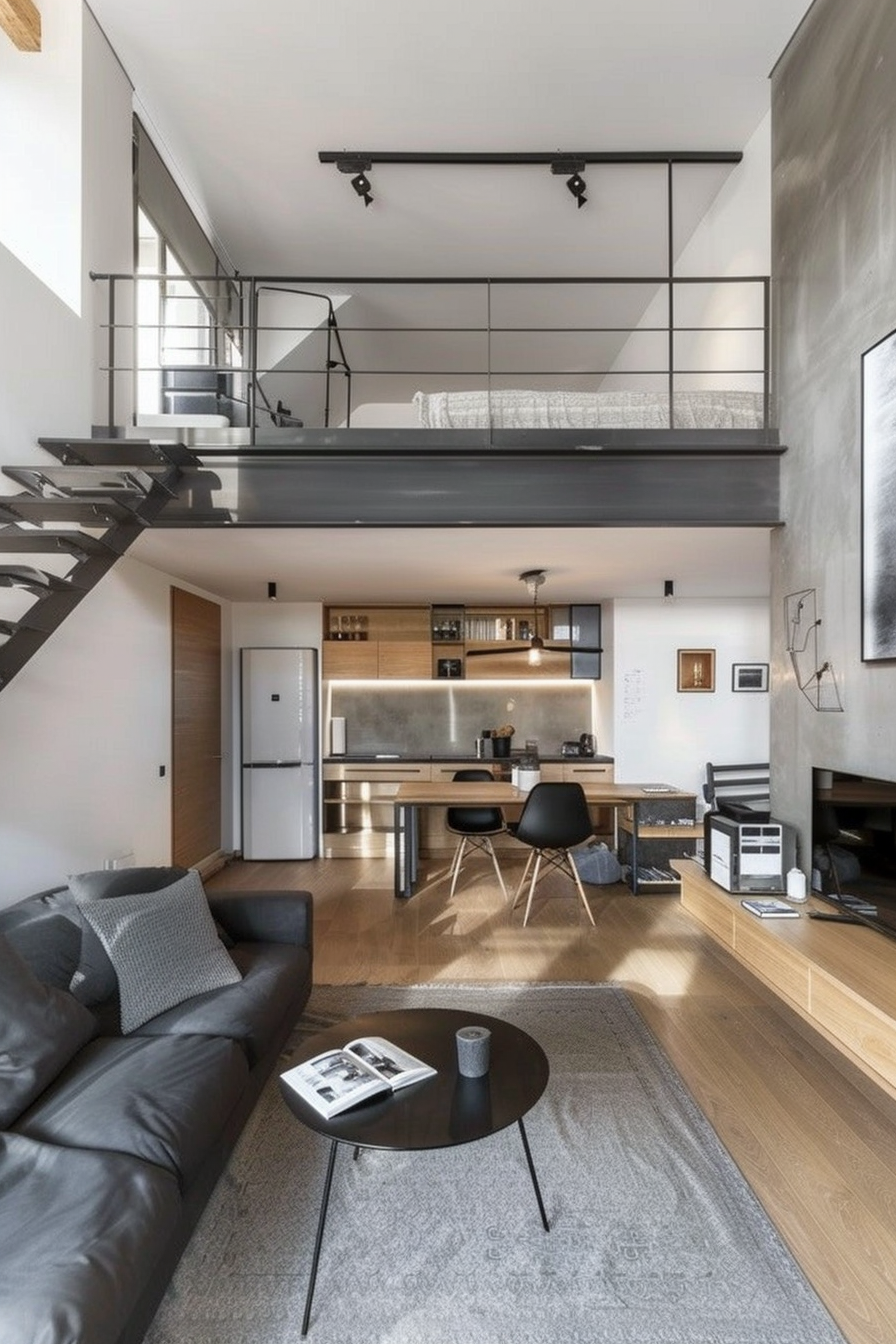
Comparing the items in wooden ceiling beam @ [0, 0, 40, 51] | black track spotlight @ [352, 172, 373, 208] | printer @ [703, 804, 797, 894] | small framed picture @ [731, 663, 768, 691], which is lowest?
printer @ [703, 804, 797, 894]

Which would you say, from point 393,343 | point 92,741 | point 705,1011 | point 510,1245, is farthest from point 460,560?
point 510,1245

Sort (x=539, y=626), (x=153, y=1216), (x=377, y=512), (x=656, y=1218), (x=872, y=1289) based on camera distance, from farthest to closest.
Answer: (x=539, y=626) → (x=377, y=512) → (x=656, y=1218) → (x=872, y=1289) → (x=153, y=1216)

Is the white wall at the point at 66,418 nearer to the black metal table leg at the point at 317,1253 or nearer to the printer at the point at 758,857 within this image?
the black metal table leg at the point at 317,1253

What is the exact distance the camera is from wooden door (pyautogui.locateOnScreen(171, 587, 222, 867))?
484 centimetres

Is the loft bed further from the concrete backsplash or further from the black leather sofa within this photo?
the concrete backsplash

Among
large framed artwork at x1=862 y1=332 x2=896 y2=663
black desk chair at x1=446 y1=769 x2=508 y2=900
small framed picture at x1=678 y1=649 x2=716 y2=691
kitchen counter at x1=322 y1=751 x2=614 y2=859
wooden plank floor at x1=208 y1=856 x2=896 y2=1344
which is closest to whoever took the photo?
wooden plank floor at x1=208 y1=856 x2=896 y2=1344

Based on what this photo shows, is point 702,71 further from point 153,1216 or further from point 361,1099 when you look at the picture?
point 153,1216

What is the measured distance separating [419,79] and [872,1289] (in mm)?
5308

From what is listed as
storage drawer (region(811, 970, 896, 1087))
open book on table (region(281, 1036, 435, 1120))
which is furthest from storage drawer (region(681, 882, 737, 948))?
open book on table (region(281, 1036, 435, 1120))

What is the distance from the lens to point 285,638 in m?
6.30

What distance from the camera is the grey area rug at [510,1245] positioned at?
1622 mm

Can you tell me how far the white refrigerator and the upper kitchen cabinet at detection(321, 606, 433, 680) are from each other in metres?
0.56

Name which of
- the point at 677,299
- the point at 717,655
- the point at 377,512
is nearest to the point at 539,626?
the point at 717,655

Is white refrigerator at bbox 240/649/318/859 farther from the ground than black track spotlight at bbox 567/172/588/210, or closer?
closer
